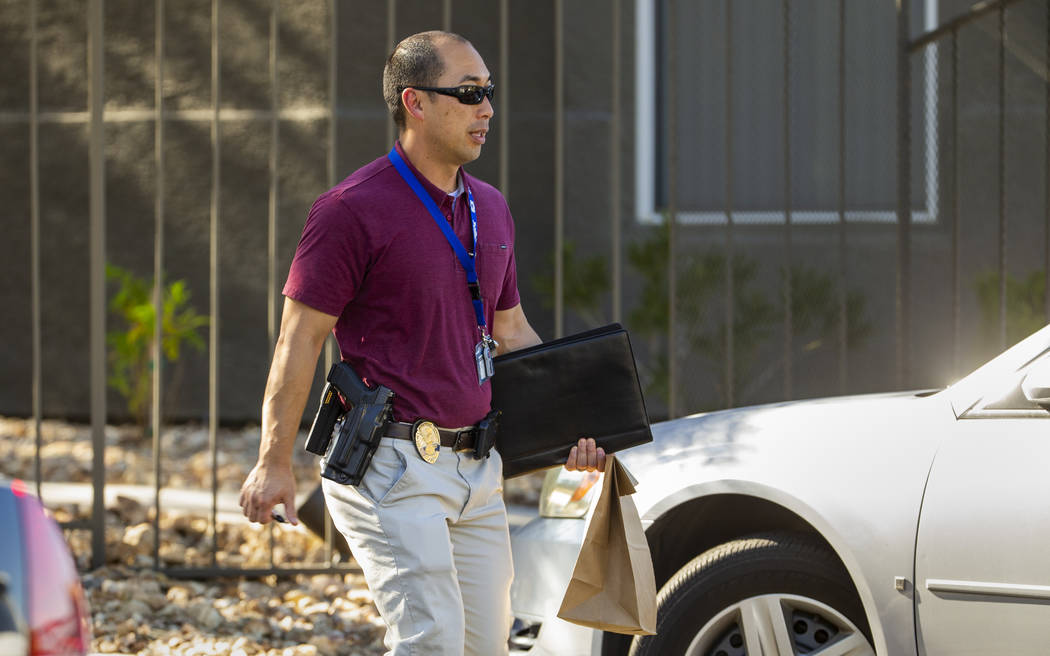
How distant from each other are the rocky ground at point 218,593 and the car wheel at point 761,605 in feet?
5.92

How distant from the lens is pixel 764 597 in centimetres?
313

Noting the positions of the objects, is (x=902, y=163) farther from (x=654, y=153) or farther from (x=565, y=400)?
(x=654, y=153)

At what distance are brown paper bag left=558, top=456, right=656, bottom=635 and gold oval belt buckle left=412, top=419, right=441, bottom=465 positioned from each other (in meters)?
0.44

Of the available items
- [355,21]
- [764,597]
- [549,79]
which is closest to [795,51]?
[549,79]

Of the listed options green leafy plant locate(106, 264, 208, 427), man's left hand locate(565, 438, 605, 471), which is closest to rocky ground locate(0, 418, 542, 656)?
green leafy plant locate(106, 264, 208, 427)

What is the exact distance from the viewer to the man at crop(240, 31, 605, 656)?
9.17 feet

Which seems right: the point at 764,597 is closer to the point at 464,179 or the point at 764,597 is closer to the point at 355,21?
the point at 464,179

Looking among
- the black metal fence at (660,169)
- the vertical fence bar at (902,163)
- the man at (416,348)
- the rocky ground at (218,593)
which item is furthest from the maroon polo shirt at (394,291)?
the black metal fence at (660,169)

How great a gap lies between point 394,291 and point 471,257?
21 cm

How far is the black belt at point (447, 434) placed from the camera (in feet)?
9.36

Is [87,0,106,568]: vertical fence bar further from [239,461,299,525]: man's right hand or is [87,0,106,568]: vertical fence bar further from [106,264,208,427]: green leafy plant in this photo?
[106,264,208,427]: green leafy plant

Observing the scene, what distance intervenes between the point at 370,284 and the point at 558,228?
268 cm

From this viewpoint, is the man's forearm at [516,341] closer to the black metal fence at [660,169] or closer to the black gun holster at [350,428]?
the black gun holster at [350,428]

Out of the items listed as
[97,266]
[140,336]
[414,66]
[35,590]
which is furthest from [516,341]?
[140,336]
